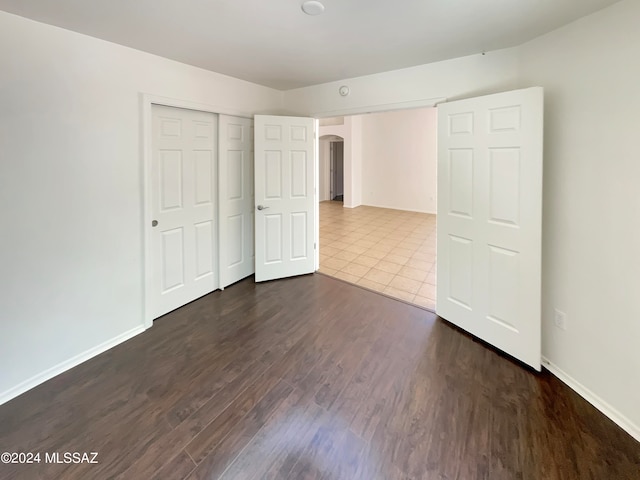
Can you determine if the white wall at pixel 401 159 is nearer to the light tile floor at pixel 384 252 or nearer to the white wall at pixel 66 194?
the light tile floor at pixel 384 252

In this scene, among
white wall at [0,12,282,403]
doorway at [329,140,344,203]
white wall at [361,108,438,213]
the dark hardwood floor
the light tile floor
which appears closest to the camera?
the dark hardwood floor

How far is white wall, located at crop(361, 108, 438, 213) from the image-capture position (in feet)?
27.2

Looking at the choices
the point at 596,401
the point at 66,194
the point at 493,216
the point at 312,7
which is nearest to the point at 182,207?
the point at 66,194

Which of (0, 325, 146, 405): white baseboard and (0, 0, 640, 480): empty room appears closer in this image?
(0, 0, 640, 480): empty room

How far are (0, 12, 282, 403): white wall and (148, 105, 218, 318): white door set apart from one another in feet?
0.71

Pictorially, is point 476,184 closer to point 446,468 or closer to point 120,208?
point 446,468

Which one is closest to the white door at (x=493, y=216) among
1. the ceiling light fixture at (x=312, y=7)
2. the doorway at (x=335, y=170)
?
the ceiling light fixture at (x=312, y=7)

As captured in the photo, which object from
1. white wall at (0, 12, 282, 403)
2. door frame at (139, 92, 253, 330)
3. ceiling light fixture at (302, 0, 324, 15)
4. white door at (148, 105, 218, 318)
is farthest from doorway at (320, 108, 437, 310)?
ceiling light fixture at (302, 0, 324, 15)

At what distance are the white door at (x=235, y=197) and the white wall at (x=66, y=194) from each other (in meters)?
0.82

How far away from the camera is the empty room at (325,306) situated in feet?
5.35

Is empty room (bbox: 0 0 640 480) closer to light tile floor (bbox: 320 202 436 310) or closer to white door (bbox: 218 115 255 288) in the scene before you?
white door (bbox: 218 115 255 288)

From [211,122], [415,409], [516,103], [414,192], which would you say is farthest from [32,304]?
[414,192]

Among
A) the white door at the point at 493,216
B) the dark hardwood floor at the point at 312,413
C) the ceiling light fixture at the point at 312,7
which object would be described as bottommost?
the dark hardwood floor at the point at 312,413

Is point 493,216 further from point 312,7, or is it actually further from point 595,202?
point 312,7
